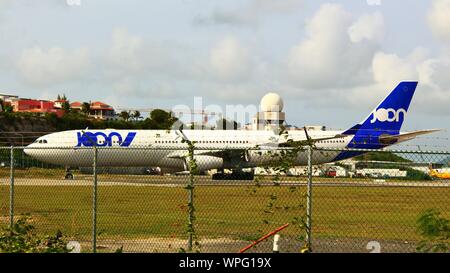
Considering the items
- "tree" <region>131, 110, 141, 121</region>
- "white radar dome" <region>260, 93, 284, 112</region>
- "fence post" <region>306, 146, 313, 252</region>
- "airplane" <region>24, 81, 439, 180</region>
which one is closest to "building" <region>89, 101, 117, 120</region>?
"tree" <region>131, 110, 141, 121</region>

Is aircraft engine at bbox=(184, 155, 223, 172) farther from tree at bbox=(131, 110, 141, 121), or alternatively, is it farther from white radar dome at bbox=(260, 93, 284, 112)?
tree at bbox=(131, 110, 141, 121)

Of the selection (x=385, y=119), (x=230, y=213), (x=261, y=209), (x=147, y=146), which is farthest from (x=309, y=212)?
(x=385, y=119)

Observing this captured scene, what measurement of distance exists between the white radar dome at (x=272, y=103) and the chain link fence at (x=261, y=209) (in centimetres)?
5725

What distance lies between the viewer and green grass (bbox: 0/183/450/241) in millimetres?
18359

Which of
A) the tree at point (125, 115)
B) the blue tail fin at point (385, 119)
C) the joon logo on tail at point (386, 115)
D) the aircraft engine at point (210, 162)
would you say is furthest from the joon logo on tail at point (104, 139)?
the tree at point (125, 115)

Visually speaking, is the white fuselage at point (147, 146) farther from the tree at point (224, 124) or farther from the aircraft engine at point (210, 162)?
the tree at point (224, 124)

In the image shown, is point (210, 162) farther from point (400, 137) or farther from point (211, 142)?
point (400, 137)

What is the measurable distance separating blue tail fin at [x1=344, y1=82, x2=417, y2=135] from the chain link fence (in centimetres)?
2750

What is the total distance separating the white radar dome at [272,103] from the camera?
8994 centimetres

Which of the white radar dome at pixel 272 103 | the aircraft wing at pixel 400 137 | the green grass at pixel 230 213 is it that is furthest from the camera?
the white radar dome at pixel 272 103

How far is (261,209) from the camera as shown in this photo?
23.6 meters
